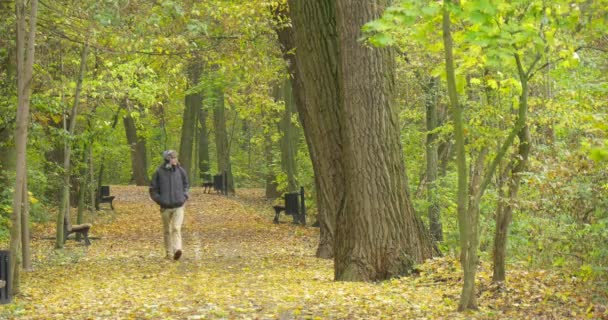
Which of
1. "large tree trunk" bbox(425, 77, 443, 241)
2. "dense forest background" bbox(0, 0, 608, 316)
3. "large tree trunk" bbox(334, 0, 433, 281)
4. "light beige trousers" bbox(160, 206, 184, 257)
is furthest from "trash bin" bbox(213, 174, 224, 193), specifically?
"large tree trunk" bbox(334, 0, 433, 281)

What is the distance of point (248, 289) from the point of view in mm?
10305

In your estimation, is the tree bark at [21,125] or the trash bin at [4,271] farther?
the tree bark at [21,125]

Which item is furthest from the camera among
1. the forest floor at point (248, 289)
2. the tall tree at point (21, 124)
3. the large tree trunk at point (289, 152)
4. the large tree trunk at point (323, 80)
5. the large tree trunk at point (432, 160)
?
the large tree trunk at point (289, 152)

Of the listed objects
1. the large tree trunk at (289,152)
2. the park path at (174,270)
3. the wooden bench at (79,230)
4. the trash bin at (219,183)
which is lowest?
the park path at (174,270)

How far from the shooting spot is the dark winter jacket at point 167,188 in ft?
46.1

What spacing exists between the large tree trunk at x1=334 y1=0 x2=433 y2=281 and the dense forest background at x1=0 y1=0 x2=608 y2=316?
135 millimetres

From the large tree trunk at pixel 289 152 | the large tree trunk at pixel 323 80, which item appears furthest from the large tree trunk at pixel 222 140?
the large tree trunk at pixel 323 80

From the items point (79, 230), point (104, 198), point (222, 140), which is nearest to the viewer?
point (79, 230)

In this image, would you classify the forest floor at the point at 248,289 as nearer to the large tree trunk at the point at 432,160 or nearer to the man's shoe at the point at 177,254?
the man's shoe at the point at 177,254

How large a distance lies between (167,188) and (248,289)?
4300mm

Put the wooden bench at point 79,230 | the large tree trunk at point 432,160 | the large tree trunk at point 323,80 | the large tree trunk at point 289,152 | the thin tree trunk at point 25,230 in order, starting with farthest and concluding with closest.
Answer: the large tree trunk at point 289,152 → the large tree trunk at point 432,160 → the wooden bench at point 79,230 → the large tree trunk at point 323,80 → the thin tree trunk at point 25,230

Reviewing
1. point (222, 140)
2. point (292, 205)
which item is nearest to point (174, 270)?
point (292, 205)

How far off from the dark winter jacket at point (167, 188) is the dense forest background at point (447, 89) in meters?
1.71

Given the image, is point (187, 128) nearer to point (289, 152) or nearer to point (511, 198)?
point (289, 152)
